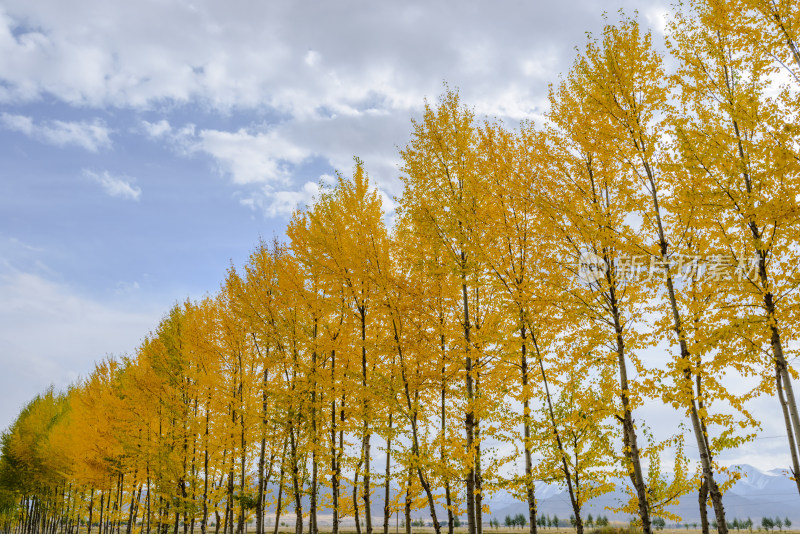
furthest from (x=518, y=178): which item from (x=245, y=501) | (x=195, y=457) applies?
(x=245, y=501)

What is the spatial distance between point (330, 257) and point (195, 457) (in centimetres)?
1056

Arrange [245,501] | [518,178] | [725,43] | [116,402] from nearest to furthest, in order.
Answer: [725,43] → [518,178] → [245,501] → [116,402]

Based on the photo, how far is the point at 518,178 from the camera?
10.5 meters

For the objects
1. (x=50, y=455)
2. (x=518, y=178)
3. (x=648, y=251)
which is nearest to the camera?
(x=648, y=251)

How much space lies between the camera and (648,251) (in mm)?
9086

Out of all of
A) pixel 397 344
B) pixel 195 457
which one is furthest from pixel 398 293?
pixel 195 457

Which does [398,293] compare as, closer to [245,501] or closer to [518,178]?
[518,178]

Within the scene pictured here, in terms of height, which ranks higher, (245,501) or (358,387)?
(358,387)

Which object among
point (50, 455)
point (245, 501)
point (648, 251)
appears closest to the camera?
point (648, 251)

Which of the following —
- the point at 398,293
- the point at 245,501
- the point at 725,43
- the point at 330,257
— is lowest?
the point at 245,501

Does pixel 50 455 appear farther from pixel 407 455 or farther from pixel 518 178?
pixel 518 178

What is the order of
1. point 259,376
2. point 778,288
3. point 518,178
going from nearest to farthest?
point 778,288 < point 518,178 < point 259,376

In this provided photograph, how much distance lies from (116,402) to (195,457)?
7.26 m

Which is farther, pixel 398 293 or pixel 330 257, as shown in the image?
pixel 330 257
